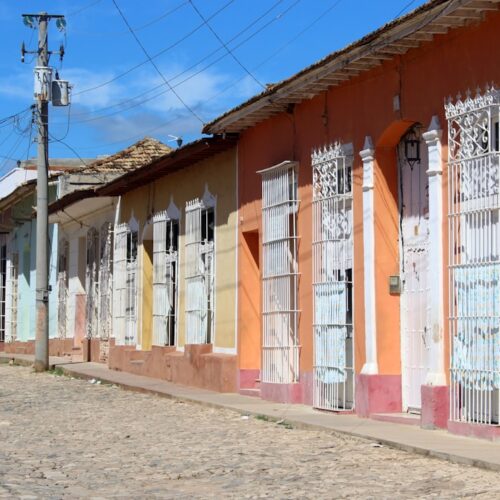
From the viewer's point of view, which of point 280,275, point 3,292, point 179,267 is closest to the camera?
point 280,275

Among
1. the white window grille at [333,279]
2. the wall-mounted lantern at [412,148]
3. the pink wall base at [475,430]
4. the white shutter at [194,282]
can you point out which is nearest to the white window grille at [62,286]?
the white shutter at [194,282]

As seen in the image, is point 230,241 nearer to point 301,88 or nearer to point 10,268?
point 301,88

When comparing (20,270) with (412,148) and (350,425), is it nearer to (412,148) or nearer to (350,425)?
(412,148)

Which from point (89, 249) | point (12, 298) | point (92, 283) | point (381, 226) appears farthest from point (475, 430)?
point (12, 298)

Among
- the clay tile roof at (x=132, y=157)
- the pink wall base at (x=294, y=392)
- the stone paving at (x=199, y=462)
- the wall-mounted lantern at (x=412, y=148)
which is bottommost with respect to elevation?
the stone paving at (x=199, y=462)

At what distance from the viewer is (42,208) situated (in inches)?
926

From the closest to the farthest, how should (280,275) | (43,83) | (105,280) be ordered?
(280,275)
(43,83)
(105,280)

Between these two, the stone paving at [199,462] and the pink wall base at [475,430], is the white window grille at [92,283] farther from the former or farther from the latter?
the pink wall base at [475,430]

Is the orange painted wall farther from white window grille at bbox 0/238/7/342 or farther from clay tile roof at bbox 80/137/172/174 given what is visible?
white window grille at bbox 0/238/7/342

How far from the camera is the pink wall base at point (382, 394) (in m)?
12.7

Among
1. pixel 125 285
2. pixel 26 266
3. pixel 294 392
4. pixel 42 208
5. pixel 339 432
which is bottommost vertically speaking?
pixel 339 432

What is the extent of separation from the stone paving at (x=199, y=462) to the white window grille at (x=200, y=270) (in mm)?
3975

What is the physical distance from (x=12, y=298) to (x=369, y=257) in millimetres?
24227

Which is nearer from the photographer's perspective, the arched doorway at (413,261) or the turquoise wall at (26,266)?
the arched doorway at (413,261)
